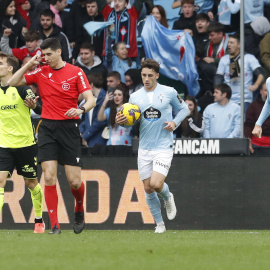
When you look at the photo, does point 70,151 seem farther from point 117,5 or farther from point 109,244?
point 117,5

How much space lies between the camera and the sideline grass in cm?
632

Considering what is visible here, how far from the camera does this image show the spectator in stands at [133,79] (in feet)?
44.1

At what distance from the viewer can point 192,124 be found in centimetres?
1272

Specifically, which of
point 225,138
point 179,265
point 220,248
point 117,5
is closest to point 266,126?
point 225,138

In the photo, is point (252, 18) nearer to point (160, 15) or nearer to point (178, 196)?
point (160, 15)

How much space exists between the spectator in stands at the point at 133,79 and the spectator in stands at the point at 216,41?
4.06ft

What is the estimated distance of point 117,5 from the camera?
1403 centimetres

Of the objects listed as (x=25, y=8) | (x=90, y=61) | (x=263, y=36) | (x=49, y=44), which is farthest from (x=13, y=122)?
(x=25, y=8)

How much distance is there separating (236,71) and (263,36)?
3.00ft

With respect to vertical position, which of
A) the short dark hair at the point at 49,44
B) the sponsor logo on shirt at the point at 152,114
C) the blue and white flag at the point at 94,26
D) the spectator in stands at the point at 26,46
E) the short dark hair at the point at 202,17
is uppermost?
the short dark hair at the point at 49,44

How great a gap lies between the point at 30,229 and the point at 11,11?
4.47m

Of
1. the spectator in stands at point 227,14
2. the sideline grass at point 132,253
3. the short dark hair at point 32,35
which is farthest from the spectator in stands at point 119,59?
the sideline grass at point 132,253

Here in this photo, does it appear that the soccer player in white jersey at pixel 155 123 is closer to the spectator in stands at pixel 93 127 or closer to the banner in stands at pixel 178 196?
the banner in stands at pixel 178 196

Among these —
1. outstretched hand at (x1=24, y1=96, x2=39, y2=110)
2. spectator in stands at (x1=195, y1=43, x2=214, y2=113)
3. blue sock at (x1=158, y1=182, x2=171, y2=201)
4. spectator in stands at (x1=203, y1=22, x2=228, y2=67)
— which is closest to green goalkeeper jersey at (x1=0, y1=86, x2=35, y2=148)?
outstretched hand at (x1=24, y1=96, x2=39, y2=110)
